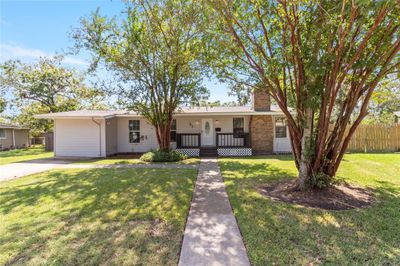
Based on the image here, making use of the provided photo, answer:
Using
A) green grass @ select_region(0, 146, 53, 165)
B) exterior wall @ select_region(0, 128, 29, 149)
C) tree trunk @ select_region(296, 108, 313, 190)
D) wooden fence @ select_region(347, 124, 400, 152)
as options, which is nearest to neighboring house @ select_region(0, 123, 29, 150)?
exterior wall @ select_region(0, 128, 29, 149)

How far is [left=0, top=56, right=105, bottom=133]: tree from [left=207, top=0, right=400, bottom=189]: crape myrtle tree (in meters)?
22.1

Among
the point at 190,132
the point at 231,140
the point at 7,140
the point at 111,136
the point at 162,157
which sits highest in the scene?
the point at 190,132

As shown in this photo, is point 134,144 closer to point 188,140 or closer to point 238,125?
point 188,140

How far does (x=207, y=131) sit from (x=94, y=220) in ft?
38.4

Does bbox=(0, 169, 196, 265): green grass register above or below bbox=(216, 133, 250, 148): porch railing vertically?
below

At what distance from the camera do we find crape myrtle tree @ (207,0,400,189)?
4820 millimetres

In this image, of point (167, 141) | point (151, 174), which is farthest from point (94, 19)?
point (151, 174)

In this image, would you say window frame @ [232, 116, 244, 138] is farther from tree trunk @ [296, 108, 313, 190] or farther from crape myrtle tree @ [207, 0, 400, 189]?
Result: tree trunk @ [296, 108, 313, 190]

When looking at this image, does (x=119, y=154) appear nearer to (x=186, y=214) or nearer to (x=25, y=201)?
(x=25, y=201)

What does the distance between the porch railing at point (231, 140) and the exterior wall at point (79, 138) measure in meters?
7.38

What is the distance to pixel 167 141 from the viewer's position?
41.9 ft

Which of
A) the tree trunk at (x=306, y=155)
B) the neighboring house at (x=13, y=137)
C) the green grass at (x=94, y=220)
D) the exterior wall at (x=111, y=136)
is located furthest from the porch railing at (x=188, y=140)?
the neighboring house at (x=13, y=137)

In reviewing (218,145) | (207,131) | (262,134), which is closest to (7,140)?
(207,131)

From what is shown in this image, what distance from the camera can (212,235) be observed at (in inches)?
142
